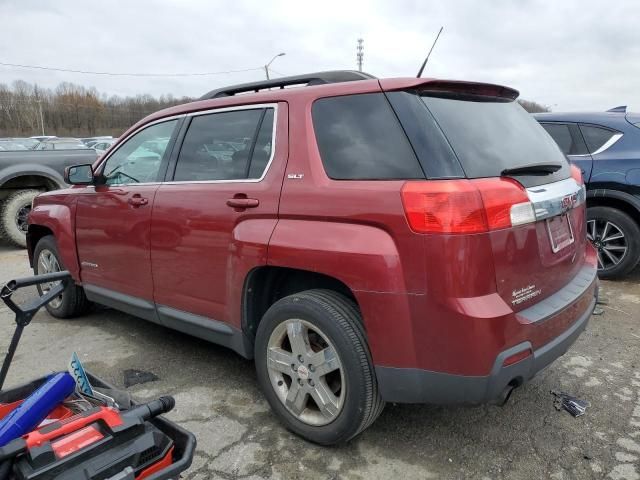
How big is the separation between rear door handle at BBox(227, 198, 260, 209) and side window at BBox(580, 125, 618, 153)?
4275 mm

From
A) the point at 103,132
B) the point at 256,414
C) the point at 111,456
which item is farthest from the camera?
the point at 103,132

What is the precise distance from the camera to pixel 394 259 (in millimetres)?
2195

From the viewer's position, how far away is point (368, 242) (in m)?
2.27

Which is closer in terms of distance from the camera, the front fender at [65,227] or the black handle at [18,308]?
the black handle at [18,308]

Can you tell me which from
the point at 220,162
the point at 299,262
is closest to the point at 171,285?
the point at 220,162

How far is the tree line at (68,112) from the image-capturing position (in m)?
60.6

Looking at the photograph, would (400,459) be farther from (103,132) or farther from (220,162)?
(103,132)

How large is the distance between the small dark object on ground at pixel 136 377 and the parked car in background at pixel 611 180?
15.1 ft

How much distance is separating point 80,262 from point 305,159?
2598 mm

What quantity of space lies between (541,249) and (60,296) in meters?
4.09

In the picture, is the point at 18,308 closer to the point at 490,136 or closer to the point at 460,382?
the point at 460,382

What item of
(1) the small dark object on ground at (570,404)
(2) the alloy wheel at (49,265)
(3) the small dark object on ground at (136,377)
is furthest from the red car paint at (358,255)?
(2) the alloy wheel at (49,265)

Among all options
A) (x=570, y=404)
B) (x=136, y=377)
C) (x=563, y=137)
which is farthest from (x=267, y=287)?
(x=563, y=137)

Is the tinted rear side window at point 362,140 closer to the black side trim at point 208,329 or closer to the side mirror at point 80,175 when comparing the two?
the black side trim at point 208,329
